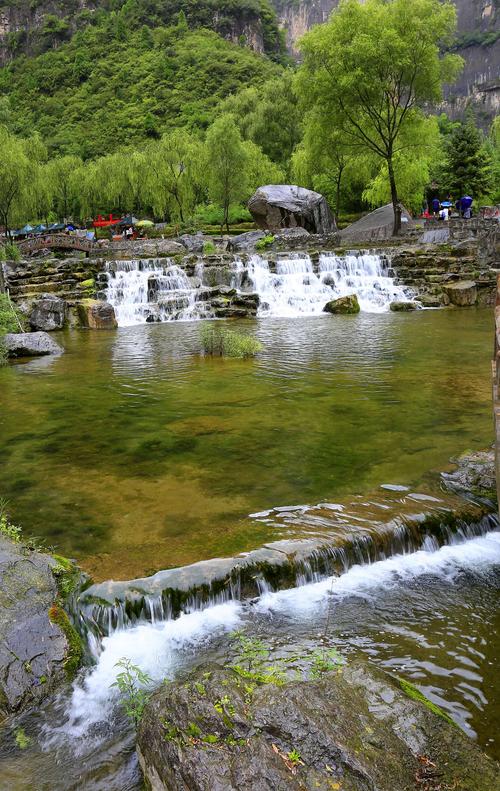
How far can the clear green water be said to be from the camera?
5.04 metres

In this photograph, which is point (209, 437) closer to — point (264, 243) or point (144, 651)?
point (144, 651)

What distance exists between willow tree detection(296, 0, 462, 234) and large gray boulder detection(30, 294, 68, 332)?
57.7 feet

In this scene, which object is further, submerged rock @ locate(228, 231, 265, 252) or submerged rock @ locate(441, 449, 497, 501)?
submerged rock @ locate(228, 231, 265, 252)

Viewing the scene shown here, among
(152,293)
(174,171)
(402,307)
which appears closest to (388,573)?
(402,307)

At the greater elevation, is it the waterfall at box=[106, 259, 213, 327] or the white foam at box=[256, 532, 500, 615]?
the waterfall at box=[106, 259, 213, 327]

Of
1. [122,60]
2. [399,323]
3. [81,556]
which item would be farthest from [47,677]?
[122,60]

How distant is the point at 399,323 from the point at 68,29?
12487 centimetres

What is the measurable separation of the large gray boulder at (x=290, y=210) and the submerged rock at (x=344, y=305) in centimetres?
1583

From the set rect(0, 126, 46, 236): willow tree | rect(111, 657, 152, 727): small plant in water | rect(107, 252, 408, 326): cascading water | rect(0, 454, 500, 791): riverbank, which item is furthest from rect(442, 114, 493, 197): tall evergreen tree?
rect(111, 657, 152, 727): small plant in water

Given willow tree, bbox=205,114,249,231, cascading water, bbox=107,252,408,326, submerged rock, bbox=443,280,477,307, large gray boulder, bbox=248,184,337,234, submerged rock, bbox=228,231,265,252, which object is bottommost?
submerged rock, bbox=443,280,477,307

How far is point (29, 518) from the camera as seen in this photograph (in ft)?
17.1

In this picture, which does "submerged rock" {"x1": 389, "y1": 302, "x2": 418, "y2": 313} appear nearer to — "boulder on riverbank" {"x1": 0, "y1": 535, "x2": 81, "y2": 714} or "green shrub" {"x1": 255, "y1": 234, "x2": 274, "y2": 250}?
"green shrub" {"x1": 255, "y1": 234, "x2": 274, "y2": 250}

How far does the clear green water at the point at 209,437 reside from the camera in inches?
199

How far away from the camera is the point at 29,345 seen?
1400 centimetres
